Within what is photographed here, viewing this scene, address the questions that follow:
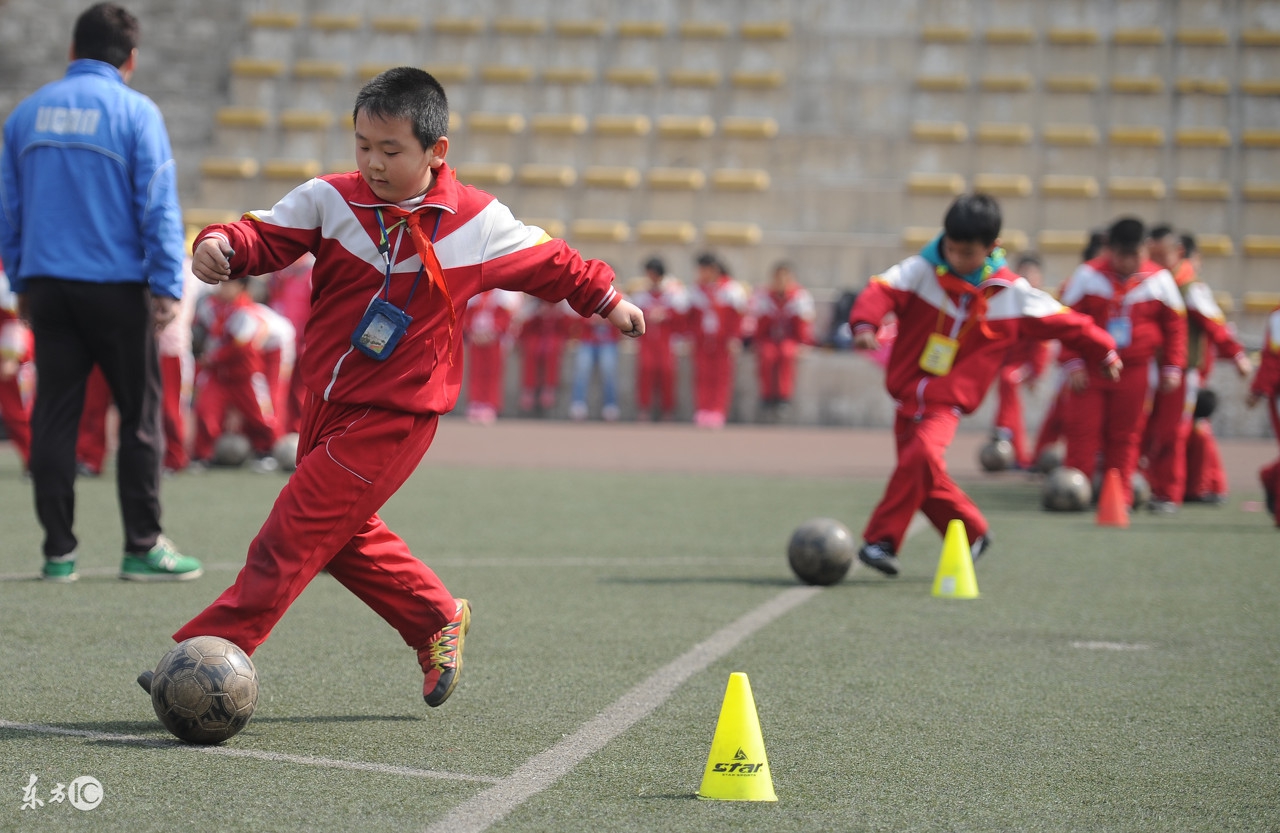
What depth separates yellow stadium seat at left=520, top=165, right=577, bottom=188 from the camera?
24.2 m

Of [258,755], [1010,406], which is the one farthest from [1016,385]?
[258,755]

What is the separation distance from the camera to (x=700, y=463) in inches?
617

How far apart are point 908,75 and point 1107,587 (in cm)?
1762

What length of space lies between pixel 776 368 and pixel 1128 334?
9842mm

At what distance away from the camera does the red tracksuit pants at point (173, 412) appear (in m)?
13.0

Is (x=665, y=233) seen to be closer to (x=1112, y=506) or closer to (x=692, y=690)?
(x=1112, y=506)

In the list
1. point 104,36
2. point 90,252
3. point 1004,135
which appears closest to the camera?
point 90,252

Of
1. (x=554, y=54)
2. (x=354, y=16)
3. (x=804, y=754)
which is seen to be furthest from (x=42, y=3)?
(x=804, y=754)

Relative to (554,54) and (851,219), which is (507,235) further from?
(554,54)

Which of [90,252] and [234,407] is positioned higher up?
[90,252]

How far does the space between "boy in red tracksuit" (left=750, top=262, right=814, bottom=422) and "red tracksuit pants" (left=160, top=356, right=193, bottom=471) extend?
942 cm

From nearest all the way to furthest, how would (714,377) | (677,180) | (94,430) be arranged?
(94,430) < (714,377) < (677,180)

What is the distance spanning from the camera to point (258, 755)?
13.9ft

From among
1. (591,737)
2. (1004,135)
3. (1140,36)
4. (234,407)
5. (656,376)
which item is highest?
(1140,36)
